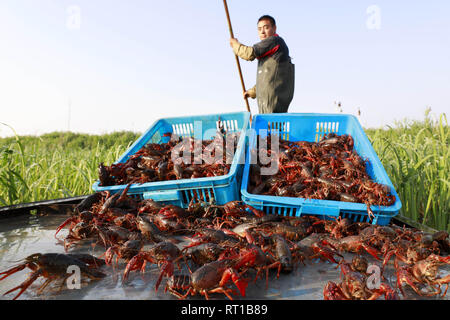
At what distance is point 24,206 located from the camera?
134 inches

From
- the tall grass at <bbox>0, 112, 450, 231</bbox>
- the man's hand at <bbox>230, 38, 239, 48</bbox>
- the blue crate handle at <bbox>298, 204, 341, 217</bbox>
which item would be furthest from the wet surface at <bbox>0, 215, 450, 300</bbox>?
the man's hand at <bbox>230, 38, 239, 48</bbox>

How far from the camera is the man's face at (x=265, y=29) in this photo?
6023 millimetres

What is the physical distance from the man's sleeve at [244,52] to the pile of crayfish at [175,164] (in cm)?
242

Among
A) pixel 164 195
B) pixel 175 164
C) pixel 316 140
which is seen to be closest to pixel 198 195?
A: pixel 164 195

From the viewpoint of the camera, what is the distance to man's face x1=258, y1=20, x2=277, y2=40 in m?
Result: 6.02

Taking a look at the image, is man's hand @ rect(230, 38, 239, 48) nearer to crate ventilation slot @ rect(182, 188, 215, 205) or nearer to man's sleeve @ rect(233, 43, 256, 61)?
man's sleeve @ rect(233, 43, 256, 61)

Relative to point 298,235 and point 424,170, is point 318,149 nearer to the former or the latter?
point 424,170

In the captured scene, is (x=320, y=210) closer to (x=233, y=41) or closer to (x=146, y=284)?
(x=146, y=284)

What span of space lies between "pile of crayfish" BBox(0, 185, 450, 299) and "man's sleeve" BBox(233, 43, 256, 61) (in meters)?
3.77

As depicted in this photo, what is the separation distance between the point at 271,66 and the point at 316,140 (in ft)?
6.53

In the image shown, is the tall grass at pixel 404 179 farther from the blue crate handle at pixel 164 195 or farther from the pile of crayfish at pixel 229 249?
the blue crate handle at pixel 164 195

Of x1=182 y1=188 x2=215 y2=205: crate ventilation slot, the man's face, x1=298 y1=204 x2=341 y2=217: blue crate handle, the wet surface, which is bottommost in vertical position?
the wet surface

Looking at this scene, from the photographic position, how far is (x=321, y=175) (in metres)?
3.43
